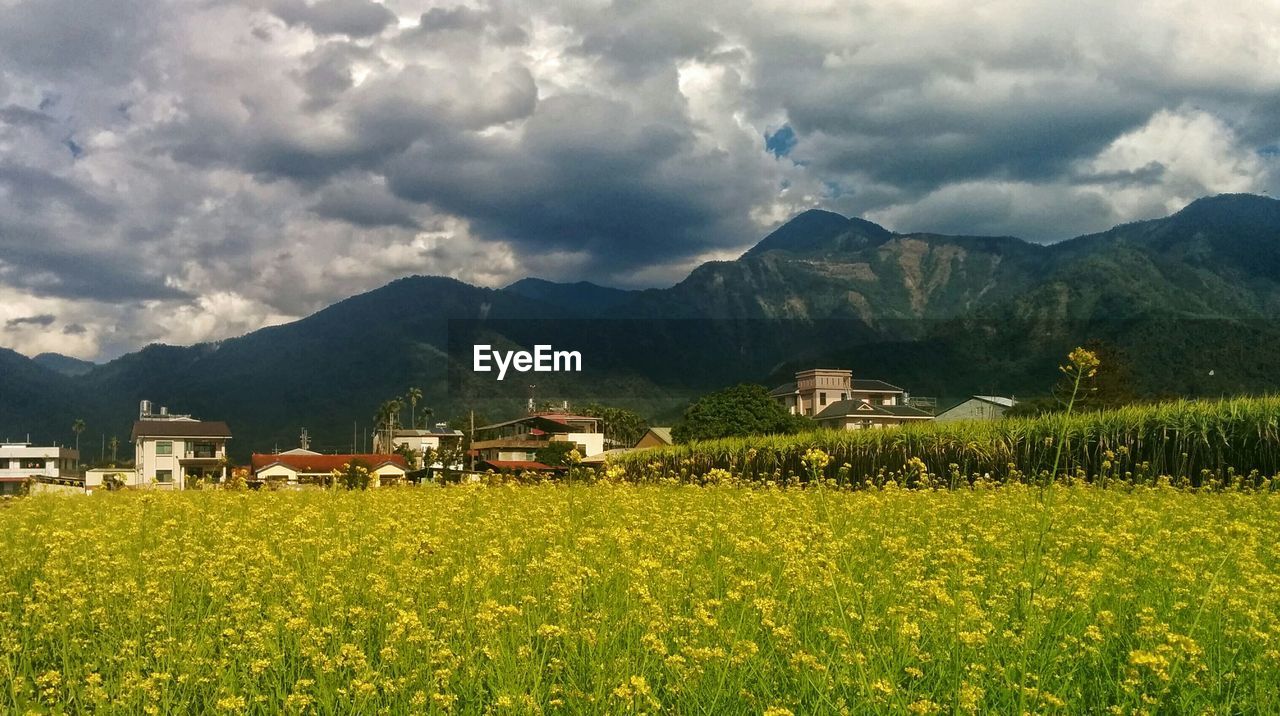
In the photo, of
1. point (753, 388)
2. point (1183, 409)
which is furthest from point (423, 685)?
point (753, 388)

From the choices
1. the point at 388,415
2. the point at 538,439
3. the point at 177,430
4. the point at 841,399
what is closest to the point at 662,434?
the point at 538,439

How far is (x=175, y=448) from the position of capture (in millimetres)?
86938

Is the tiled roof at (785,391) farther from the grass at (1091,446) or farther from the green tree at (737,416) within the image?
the grass at (1091,446)

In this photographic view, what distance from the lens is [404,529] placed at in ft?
28.2

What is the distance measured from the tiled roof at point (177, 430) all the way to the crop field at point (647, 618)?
282ft

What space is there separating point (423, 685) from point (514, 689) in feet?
2.77

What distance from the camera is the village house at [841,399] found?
100 m

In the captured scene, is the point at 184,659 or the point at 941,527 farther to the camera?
the point at 941,527

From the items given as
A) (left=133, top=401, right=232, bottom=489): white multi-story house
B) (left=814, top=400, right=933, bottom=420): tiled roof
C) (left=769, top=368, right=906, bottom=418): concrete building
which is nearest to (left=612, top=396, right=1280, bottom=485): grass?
(left=133, top=401, right=232, bottom=489): white multi-story house

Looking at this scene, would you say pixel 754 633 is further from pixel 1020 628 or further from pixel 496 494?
pixel 496 494

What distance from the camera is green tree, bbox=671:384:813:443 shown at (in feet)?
212

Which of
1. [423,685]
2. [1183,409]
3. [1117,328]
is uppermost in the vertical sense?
[1117,328]

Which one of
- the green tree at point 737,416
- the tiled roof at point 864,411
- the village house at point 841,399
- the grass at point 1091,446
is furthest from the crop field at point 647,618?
the village house at point 841,399

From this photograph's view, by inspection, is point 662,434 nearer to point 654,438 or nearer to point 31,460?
point 654,438
